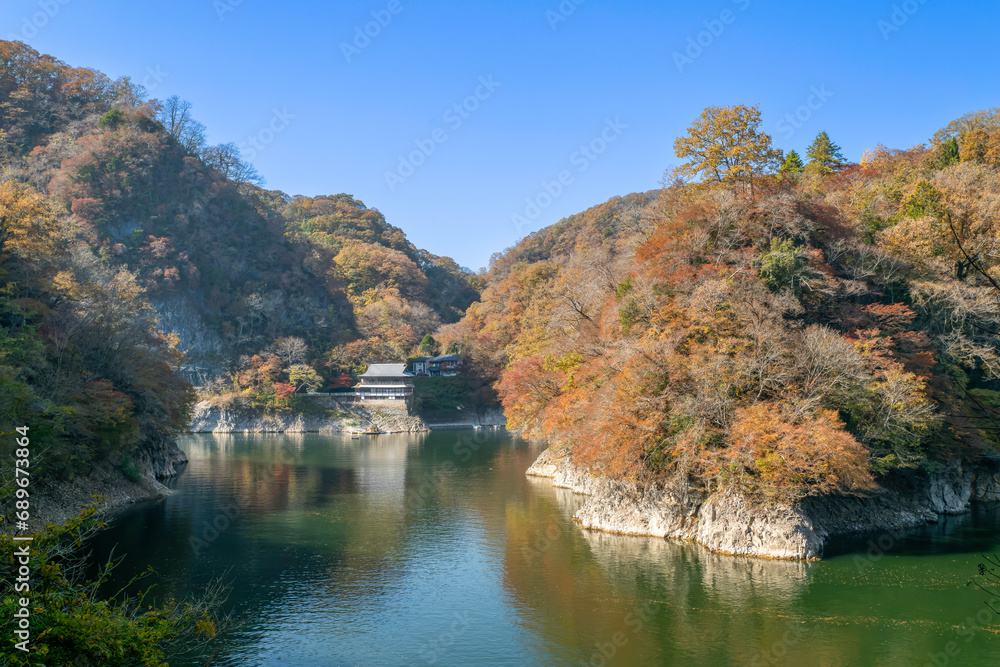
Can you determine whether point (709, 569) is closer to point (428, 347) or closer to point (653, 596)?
point (653, 596)

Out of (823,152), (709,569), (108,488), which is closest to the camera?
(709,569)

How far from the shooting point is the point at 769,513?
18.7 metres

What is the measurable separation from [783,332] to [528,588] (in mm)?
11957

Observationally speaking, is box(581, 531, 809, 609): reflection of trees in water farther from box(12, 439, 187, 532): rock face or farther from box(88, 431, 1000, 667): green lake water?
box(12, 439, 187, 532): rock face

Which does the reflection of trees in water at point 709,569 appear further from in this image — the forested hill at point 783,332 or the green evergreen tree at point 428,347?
the green evergreen tree at point 428,347

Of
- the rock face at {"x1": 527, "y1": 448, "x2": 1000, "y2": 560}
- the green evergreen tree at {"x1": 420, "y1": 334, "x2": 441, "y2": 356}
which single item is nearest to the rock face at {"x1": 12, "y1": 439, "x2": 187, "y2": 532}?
the rock face at {"x1": 527, "y1": 448, "x2": 1000, "y2": 560}

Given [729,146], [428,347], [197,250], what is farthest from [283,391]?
[729,146]

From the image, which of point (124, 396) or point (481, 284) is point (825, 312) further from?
point (481, 284)

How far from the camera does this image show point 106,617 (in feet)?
23.1

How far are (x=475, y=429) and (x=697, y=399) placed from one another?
4681cm

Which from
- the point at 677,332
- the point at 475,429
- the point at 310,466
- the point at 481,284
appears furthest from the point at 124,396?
the point at 481,284

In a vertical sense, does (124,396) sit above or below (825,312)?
below

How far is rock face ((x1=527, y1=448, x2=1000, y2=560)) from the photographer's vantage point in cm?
1862

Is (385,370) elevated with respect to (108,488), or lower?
elevated
